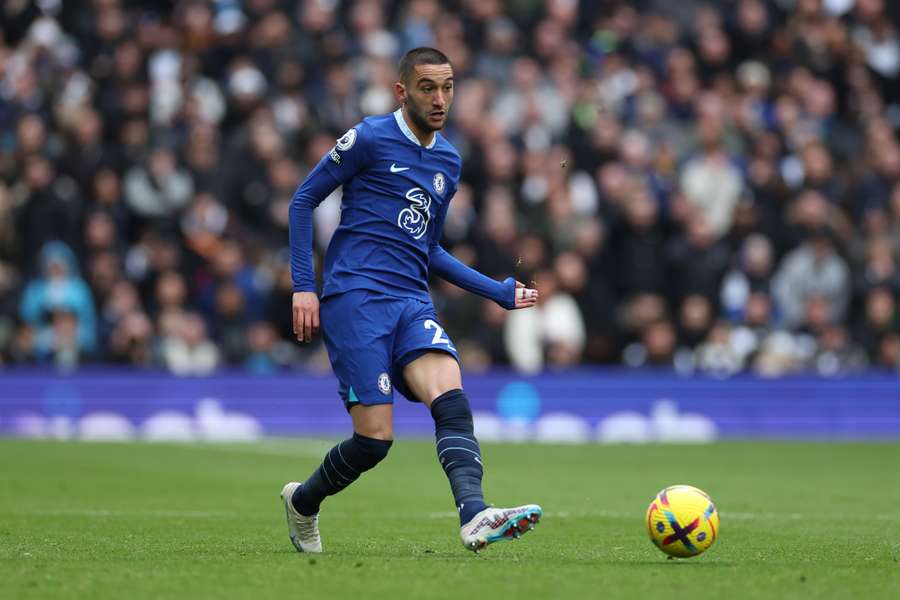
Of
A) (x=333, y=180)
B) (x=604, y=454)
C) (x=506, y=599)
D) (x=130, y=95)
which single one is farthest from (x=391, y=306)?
(x=130, y=95)

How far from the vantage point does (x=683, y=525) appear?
306 inches

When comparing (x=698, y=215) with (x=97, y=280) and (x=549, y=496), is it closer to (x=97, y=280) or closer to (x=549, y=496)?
(x=97, y=280)

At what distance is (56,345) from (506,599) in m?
13.2

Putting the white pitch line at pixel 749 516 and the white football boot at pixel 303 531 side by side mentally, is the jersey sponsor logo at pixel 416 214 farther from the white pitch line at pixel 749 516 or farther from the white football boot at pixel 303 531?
the white pitch line at pixel 749 516

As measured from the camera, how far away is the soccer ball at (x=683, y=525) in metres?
7.77

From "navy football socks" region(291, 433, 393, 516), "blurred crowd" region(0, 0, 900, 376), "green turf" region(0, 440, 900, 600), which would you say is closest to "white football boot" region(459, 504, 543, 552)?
"green turf" region(0, 440, 900, 600)

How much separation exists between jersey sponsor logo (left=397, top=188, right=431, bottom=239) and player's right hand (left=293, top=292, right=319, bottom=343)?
2.08ft

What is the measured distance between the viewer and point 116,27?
20469 millimetres

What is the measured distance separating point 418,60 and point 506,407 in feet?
38.5

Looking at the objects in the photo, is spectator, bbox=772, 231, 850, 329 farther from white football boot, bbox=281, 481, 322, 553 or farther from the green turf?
white football boot, bbox=281, 481, 322, 553

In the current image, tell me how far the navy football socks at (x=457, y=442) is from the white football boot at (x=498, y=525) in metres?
0.28

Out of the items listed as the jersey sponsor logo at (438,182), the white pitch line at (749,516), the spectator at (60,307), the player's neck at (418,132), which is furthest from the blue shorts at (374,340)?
the spectator at (60,307)

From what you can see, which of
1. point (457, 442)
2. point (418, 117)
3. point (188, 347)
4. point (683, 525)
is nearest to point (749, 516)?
point (683, 525)

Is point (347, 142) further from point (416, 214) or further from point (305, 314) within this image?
point (305, 314)
